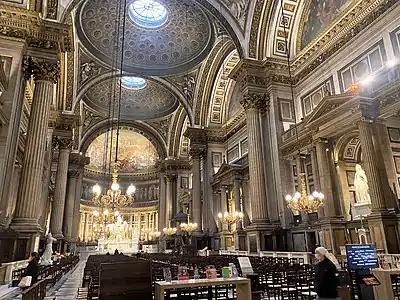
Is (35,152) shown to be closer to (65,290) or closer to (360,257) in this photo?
(65,290)

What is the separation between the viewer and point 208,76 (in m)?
22.0

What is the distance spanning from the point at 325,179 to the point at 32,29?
1142 centimetres

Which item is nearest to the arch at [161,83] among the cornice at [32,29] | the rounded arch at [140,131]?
the rounded arch at [140,131]

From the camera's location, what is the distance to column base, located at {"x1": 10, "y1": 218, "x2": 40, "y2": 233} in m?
9.05

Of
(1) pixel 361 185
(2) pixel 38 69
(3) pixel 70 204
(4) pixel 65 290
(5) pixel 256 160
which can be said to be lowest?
(4) pixel 65 290

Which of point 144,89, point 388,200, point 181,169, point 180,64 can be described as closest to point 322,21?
point 388,200

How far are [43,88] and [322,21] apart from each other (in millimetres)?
11609

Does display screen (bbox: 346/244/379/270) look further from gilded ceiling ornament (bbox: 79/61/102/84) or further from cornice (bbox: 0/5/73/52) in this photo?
gilded ceiling ornament (bbox: 79/61/102/84)

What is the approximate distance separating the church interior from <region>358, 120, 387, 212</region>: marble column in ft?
0.12

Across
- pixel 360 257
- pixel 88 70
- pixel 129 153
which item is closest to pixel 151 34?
pixel 88 70

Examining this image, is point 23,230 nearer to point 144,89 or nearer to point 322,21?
point 322,21

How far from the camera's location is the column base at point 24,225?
9.05 metres

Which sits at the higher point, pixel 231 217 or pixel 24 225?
pixel 231 217

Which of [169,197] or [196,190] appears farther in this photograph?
[169,197]
